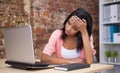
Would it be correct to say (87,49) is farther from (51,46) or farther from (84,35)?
(51,46)

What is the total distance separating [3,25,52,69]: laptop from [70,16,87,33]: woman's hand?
63 cm

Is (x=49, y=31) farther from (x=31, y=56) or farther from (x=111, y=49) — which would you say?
(x=31, y=56)

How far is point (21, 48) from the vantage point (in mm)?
1396

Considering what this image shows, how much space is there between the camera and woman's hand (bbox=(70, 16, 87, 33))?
1.92m

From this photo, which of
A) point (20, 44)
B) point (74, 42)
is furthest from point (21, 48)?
point (74, 42)

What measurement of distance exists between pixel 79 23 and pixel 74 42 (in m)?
0.25

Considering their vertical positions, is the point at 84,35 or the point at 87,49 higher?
the point at 84,35

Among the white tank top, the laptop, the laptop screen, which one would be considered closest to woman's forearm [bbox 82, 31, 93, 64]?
the white tank top

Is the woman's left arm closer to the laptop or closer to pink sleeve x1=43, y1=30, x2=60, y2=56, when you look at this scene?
pink sleeve x1=43, y1=30, x2=60, y2=56

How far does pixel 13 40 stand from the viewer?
4.84 feet

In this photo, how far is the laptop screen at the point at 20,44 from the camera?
4.29 ft

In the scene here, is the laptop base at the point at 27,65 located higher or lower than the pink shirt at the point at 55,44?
lower

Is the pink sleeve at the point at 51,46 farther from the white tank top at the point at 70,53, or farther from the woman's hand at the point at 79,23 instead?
the woman's hand at the point at 79,23

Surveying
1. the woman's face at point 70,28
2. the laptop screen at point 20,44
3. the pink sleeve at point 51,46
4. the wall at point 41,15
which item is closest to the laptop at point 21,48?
the laptop screen at point 20,44
